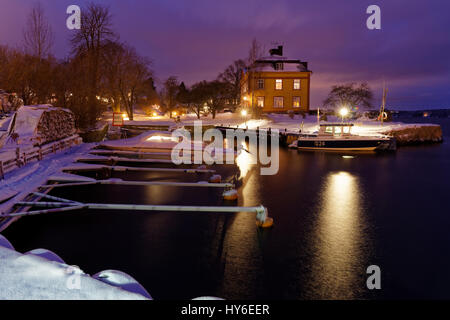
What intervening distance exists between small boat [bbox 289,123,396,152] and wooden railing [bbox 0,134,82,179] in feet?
74.6

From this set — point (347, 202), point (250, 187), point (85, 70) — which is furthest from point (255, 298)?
point (85, 70)

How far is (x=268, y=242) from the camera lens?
30.9 feet

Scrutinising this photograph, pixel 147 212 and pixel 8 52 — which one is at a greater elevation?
pixel 8 52

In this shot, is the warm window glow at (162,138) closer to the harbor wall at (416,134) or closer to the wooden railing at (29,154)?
the wooden railing at (29,154)

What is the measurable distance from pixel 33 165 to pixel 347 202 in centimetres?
1466

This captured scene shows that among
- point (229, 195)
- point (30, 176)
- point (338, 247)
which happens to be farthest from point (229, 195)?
point (30, 176)

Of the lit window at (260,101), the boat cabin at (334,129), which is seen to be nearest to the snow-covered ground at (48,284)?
the boat cabin at (334,129)

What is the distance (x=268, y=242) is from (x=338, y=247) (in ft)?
6.77

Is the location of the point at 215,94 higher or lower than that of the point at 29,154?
higher

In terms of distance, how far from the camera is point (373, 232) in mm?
10406

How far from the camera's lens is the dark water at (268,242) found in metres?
7.13

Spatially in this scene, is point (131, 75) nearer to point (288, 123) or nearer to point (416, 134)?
point (288, 123)

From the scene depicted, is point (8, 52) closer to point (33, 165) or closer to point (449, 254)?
point (33, 165)

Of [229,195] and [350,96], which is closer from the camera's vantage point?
[229,195]
